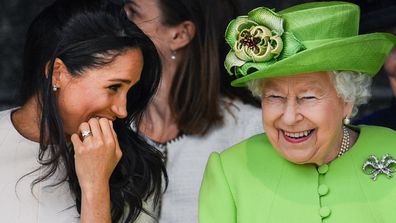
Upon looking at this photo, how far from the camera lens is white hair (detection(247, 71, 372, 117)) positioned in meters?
3.44

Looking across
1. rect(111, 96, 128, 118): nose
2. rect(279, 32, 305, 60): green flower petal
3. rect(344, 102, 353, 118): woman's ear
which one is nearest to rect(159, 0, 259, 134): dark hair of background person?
rect(111, 96, 128, 118): nose

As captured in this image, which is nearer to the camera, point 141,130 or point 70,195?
point 70,195

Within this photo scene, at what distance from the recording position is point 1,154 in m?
3.61

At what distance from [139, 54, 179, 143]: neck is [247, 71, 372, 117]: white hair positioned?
1.12 meters

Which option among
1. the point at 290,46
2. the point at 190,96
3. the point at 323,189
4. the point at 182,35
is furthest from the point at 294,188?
the point at 182,35

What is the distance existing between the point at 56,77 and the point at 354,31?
3.20 feet

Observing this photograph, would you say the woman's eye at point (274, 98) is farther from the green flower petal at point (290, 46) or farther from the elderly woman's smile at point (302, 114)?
the green flower petal at point (290, 46)

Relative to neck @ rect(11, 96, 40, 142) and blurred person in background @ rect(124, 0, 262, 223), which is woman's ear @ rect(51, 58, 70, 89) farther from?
blurred person in background @ rect(124, 0, 262, 223)

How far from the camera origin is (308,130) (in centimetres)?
342

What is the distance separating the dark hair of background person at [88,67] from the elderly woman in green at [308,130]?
29cm

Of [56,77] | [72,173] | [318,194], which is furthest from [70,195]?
[318,194]

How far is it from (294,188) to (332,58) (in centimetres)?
48

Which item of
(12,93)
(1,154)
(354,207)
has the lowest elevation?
(12,93)

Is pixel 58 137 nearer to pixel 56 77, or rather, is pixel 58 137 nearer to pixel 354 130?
pixel 56 77
